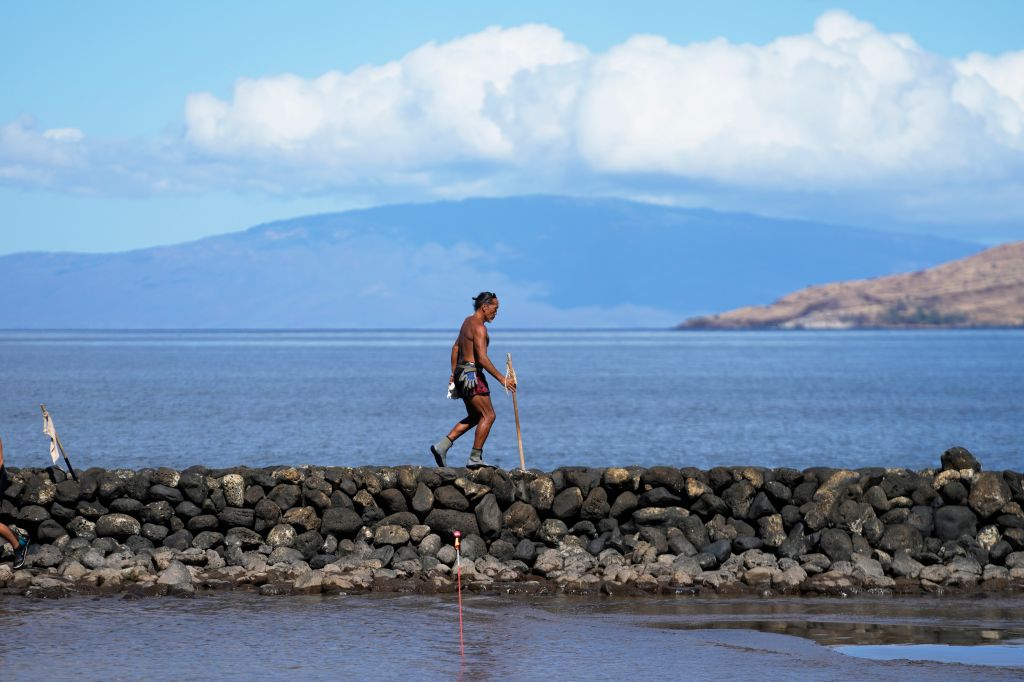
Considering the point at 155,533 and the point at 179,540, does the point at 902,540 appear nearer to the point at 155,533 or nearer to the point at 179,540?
the point at 179,540

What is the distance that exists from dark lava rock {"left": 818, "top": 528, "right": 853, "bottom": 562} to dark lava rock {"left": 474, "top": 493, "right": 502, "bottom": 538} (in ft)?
10.8

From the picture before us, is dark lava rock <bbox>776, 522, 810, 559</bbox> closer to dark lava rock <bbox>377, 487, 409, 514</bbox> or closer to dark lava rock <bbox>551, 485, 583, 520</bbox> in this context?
dark lava rock <bbox>551, 485, 583, 520</bbox>

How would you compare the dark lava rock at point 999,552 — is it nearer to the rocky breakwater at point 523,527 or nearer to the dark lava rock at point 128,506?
the rocky breakwater at point 523,527

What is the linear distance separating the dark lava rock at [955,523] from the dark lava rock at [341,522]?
6.04 meters

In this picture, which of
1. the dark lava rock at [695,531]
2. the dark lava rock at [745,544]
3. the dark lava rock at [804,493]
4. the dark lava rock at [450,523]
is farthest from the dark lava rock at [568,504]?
the dark lava rock at [804,493]

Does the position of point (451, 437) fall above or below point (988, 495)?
above

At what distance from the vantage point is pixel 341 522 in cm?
1518

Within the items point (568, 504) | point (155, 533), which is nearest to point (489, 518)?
point (568, 504)

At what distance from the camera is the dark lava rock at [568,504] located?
15391mm

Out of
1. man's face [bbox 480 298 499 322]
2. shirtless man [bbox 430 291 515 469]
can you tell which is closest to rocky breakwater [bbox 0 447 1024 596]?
shirtless man [bbox 430 291 515 469]

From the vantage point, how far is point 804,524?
49.9 ft

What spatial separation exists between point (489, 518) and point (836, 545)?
3537mm

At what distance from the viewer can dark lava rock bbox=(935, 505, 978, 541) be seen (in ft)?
49.3

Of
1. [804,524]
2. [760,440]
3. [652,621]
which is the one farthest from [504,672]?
[760,440]
